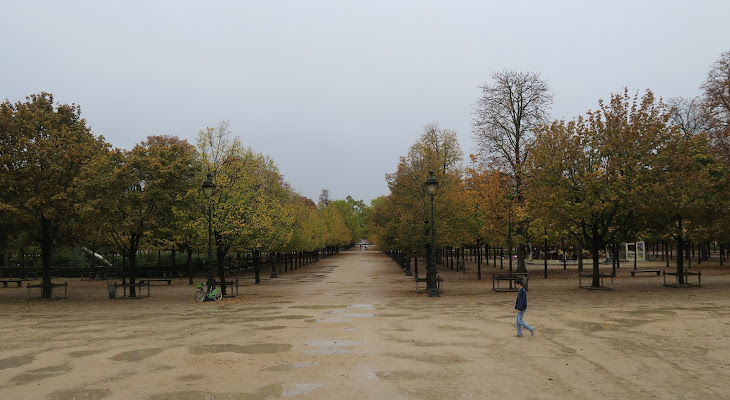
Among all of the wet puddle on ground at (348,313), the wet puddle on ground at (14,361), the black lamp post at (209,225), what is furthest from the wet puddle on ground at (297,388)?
the black lamp post at (209,225)

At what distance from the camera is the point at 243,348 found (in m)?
11.9

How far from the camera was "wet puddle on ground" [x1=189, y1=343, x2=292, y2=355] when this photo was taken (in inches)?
455

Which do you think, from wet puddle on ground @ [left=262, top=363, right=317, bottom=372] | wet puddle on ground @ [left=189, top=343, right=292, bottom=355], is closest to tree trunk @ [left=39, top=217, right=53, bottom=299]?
wet puddle on ground @ [left=189, top=343, right=292, bottom=355]

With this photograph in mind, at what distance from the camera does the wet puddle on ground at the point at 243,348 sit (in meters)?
11.6

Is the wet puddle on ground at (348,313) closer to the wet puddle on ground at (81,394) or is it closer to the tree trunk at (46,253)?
the wet puddle on ground at (81,394)

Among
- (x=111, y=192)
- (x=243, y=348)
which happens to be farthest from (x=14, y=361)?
(x=111, y=192)

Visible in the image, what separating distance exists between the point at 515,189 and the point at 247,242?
823 inches

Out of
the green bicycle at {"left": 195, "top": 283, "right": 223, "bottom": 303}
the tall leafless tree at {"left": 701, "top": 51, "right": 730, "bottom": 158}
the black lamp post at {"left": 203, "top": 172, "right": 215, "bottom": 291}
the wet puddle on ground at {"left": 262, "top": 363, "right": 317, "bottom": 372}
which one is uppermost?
the tall leafless tree at {"left": 701, "top": 51, "right": 730, "bottom": 158}

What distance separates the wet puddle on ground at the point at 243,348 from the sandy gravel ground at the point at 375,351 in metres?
0.08

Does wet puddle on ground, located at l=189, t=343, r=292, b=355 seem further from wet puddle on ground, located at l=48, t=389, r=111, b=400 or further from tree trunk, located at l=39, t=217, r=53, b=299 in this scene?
tree trunk, located at l=39, t=217, r=53, b=299

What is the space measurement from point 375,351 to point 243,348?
132 inches

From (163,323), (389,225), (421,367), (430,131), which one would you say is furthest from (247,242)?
(430,131)

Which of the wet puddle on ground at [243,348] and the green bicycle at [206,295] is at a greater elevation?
the wet puddle on ground at [243,348]

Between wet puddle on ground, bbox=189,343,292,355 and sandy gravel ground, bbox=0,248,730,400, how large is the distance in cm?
8
